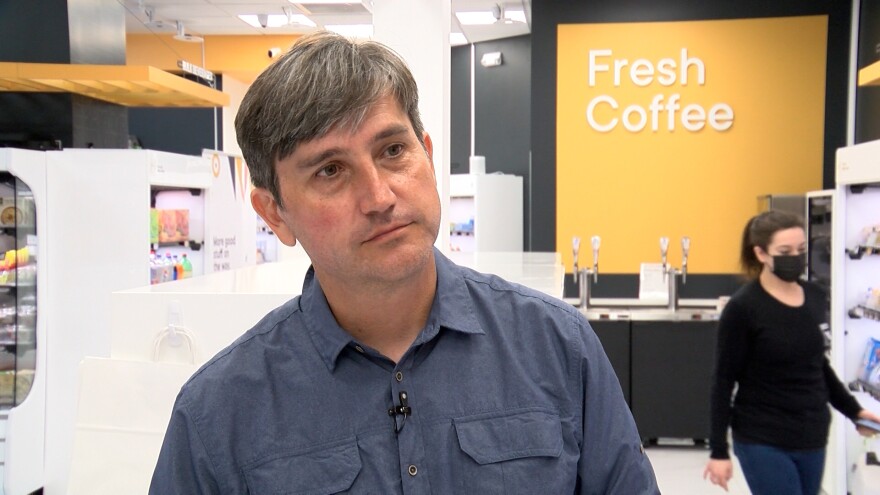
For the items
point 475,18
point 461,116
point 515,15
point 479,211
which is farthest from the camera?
point 461,116

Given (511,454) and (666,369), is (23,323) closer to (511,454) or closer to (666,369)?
(666,369)

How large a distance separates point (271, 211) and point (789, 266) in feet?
8.89

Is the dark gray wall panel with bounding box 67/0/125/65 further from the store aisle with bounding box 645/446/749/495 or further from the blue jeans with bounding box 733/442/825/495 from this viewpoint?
the blue jeans with bounding box 733/442/825/495

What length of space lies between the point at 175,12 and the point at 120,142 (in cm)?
489

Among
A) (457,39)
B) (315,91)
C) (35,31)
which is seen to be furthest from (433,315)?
(457,39)

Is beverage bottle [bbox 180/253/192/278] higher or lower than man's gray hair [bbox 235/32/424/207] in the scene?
lower

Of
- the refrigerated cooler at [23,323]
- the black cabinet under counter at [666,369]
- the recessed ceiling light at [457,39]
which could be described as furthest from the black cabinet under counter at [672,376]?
the recessed ceiling light at [457,39]

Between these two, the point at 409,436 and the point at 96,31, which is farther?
the point at 96,31

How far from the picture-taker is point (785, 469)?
3.42m

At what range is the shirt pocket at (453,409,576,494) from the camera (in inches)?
52.0

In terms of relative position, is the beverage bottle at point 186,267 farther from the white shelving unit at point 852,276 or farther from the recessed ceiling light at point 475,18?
the recessed ceiling light at point 475,18

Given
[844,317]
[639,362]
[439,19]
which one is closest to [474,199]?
[639,362]

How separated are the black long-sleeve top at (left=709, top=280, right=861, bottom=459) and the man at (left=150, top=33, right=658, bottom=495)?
2.30 metres

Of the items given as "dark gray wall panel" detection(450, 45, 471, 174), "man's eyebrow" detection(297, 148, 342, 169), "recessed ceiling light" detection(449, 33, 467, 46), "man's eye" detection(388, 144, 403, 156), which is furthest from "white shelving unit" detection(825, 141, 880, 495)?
"recessed ceiling light" detection(449, 33, 467, 46)
